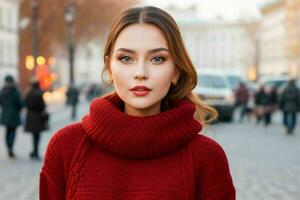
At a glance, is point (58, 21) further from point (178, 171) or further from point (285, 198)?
point (178, 171)

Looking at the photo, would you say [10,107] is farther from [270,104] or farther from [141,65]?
[270,104]

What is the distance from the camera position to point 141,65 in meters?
2.42

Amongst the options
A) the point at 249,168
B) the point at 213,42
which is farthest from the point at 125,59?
the point at 213,42

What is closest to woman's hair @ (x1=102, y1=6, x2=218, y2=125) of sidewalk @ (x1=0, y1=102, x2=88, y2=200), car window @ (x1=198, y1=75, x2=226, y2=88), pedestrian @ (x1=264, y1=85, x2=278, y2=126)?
sidewalk @ (x1=0, y1=102, x2=88, y2=200)

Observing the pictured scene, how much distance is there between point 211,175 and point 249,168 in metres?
10.8

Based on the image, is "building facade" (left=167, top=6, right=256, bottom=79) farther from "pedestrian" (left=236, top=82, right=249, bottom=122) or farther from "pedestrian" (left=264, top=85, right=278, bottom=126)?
"pedestrian" (left=264, top=85, right=278, bottom=126)

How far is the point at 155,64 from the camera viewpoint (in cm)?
246

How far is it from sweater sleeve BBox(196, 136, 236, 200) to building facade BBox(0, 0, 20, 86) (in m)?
57.5

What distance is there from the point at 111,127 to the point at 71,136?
17 centimetres

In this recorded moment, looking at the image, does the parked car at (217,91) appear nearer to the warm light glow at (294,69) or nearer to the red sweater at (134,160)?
the red sweater at (134,160)

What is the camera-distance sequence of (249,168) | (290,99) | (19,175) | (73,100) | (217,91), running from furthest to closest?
1. (73,100)
2. (217,91)
3. (290,99)
4. (249,168)
5. (19,175)

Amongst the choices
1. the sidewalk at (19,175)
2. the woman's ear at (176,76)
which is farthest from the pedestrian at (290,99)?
the woman's ear at (176,76)

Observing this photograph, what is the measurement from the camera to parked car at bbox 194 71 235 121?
25.2 metres

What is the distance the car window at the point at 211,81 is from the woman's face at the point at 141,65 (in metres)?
23.2
